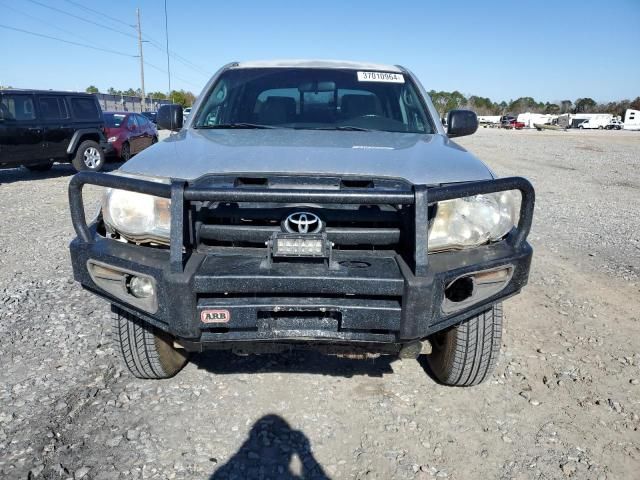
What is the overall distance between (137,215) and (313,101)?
67.7 inches

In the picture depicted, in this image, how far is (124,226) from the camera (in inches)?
91.8

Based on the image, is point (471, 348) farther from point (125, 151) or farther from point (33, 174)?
point (125, 151)

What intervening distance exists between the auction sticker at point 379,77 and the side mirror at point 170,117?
1.38 m

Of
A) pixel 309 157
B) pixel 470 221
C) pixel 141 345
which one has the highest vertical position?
pixel 309 157

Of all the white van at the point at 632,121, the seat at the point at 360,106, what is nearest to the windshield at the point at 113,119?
the seat at the point at 360,106

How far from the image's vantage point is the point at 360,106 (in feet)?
11.7

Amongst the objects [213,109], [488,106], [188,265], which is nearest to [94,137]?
[213,109]

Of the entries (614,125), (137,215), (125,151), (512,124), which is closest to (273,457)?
(137,215)

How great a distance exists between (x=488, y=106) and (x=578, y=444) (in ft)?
417

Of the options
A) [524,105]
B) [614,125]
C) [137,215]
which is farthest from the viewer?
[524,105]

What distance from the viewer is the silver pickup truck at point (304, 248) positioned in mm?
2072

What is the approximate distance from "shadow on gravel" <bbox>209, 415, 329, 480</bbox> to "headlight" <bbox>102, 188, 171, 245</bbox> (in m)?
1.04

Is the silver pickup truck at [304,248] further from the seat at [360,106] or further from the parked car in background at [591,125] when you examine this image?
the parked car in background at [591,125]

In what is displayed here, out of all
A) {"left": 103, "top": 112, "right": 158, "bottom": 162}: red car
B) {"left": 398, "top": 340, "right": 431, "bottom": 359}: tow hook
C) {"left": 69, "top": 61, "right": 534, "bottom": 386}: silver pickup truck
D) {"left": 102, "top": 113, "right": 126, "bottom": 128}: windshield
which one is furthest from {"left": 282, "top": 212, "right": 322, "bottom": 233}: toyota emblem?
{"left": 102, "top": 113, "right": 126, "bottom": 128}: windshield
